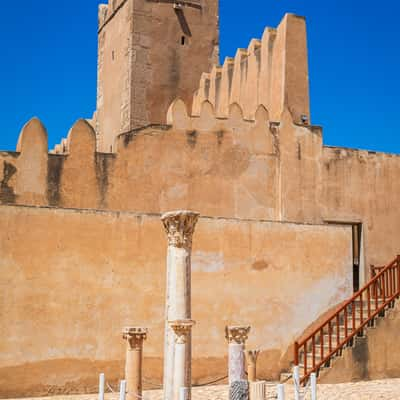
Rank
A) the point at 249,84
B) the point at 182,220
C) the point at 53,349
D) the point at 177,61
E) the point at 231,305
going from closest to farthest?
the point at 182,220 < the point at 53,349 < the point at 231,305 < the point at 249,84 < the point at 177,61

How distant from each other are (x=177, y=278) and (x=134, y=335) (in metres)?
1.12

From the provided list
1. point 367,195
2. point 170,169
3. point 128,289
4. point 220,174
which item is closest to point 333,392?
point 128,289

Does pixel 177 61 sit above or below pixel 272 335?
above

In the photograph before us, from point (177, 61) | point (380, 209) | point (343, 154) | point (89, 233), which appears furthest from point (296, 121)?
point (89, 233)

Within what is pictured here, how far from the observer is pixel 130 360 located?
32.1ft

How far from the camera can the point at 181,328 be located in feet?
29.5

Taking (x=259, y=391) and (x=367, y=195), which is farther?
(x=367, y=195)

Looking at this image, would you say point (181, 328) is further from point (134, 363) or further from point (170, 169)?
point (170, 169)

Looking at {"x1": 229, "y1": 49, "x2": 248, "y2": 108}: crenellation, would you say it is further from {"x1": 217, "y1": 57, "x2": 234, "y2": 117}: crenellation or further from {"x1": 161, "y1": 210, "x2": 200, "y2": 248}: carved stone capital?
{"x1": 161, "y1": 210, "x2": 200, "y2": 248}: carved stone capital

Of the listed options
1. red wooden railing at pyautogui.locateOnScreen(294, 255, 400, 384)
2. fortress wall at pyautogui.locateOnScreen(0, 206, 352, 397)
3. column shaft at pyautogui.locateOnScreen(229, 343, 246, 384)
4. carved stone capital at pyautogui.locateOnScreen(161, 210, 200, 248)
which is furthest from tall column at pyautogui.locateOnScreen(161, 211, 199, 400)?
red wooden railing at pyautogui.locateOnScreen(294, 255, 400, 384)

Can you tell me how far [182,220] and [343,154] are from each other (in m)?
8.29

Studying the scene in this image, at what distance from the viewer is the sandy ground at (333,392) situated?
11.3m

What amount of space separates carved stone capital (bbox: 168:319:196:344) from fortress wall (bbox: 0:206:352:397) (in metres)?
3.60

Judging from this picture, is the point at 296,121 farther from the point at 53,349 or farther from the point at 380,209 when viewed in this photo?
the point at 53,349
